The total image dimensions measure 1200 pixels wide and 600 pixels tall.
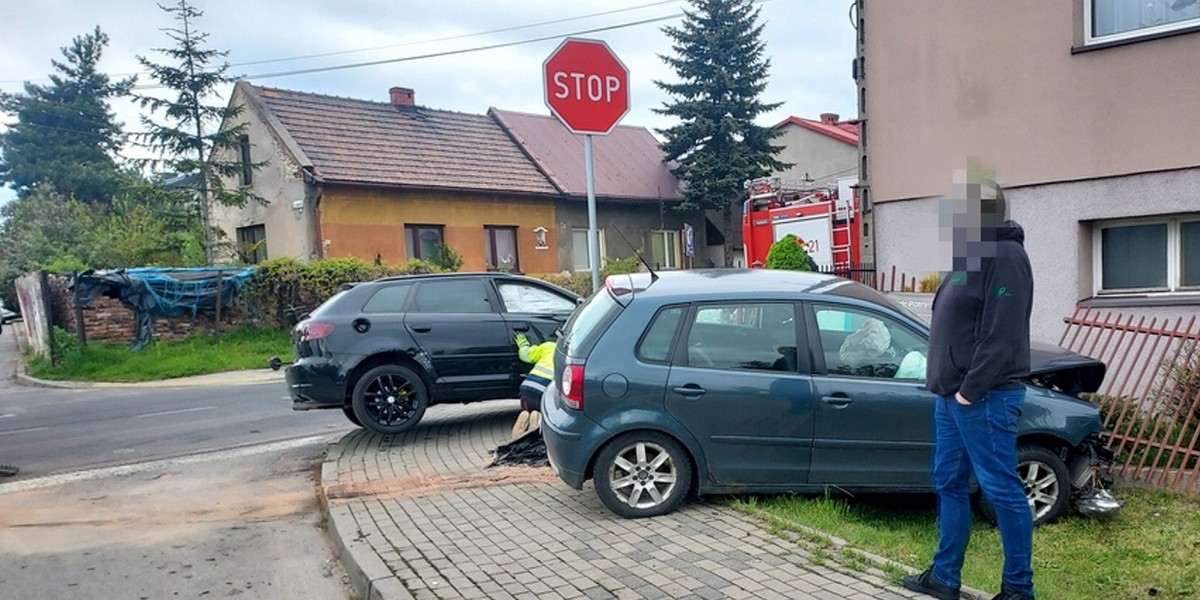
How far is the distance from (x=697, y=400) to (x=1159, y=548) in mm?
2877

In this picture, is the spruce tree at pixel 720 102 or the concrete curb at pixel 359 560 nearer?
the concrete curb at pixel 359 560

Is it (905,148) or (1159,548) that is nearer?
(1159,548)

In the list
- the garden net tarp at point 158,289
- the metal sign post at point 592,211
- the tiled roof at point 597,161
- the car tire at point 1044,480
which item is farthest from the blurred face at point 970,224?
the tiled roof at point 597,161

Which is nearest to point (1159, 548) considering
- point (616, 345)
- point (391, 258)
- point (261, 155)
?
point (616, 345)

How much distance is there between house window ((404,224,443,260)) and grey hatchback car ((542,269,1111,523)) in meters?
18.0

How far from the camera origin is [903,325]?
4.96 meters

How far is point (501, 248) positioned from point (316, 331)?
1711 centimetres

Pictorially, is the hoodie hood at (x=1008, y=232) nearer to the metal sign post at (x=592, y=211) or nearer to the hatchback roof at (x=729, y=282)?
the hatchback roof at (x=729, y=282)

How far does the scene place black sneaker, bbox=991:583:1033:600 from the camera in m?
3.38

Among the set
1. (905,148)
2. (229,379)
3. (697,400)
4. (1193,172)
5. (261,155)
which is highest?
(261,155)

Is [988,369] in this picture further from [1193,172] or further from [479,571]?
[1193,172]

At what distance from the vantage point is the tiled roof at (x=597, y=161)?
26812mm

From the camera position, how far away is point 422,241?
22.6 m

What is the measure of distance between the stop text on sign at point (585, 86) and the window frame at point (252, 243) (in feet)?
54.2
